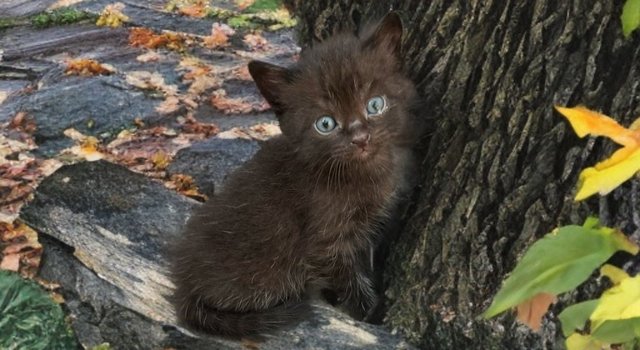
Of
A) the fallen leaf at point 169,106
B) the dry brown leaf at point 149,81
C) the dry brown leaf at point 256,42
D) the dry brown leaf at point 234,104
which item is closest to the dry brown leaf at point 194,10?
the dry brown leaf at point 256,42

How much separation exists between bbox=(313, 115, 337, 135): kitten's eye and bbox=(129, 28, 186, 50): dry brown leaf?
4340mm

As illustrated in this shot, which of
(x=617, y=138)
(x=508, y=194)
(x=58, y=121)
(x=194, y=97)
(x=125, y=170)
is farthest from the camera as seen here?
(x=194, y=97)

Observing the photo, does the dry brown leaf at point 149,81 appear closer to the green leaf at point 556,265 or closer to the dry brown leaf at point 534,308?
the dry brown leaf at point 534,308

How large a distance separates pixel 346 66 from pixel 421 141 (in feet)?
1.28

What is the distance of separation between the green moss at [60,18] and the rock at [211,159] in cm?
313

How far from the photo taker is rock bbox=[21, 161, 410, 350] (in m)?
3.46

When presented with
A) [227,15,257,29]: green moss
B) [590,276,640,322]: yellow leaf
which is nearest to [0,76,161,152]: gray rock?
[227,15,257,29]: green moss

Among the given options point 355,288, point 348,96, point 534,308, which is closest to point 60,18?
point 355,288

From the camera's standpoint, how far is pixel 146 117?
19.6 feet

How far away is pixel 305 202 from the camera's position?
136 inches

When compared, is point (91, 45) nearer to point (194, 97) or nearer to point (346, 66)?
point (194, 97)

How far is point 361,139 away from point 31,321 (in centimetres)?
192

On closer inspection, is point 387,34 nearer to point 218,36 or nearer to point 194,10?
point 218,36

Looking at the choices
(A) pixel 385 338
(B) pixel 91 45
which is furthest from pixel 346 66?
(B) pixel 91 45
